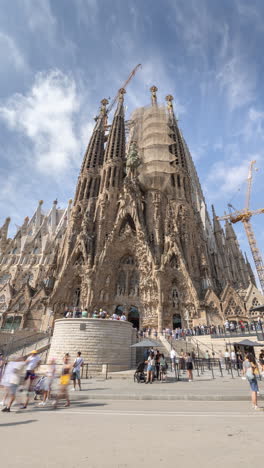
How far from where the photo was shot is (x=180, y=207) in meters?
34.6

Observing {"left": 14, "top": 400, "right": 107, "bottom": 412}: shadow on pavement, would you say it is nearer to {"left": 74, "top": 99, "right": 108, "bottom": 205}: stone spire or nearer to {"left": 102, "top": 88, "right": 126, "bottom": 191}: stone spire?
{"left": 102, "top": 88, "right": 126, "bottom": 191}: stone spire

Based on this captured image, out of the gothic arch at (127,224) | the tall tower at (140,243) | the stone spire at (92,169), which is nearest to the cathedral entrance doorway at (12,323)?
the tall tower at (140,243)

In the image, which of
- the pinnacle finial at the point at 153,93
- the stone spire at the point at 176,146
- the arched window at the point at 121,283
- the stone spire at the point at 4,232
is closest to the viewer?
the arched window at the point at 121,283

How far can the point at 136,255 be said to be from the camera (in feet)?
102

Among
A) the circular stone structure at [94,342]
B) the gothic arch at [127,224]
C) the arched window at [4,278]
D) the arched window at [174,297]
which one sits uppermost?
the gothic arch at [127,224]

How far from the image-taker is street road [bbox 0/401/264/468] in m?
2.91

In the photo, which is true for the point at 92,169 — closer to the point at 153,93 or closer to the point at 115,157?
the point at 115,157

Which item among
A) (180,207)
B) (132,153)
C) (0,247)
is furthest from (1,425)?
(0,247)

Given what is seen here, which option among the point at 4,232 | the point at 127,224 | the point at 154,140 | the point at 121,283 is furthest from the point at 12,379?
the point at 4,232

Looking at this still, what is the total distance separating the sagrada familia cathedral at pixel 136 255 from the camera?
27344mm

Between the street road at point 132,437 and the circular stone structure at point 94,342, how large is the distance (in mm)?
9172

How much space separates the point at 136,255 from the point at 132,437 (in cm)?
2721

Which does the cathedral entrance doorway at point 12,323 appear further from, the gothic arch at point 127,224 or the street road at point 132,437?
the street road at point 132,437

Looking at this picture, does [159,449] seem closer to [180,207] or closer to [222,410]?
[222,410]
